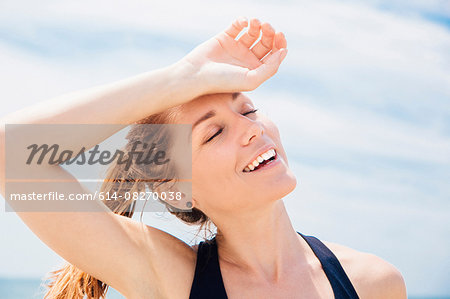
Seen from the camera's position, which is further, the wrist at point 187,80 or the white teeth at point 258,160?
the white teeth at point 258,160

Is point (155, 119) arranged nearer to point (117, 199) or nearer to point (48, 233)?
point (117, 199)

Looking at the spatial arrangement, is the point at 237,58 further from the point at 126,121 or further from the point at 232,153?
the point at 126,121

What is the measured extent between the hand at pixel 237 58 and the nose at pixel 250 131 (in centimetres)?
19

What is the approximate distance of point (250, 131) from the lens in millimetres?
2654

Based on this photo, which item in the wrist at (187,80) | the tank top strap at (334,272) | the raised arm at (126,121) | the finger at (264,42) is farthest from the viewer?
the finger at (264,42)

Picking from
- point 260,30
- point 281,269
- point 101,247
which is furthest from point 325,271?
point 260,30

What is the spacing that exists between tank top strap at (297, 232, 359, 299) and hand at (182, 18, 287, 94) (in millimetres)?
1034

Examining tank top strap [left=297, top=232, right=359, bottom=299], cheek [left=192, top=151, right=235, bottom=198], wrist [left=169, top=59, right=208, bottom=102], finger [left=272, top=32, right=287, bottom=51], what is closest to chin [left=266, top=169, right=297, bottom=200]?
cheek [left=192, top=151, right=235, bottom=198]

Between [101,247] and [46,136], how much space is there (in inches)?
23.3

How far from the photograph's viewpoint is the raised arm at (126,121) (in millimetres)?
2387

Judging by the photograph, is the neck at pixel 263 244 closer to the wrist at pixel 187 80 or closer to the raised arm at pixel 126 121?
the raised arm at pixel 126 121

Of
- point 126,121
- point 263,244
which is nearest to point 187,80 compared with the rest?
point 126,121

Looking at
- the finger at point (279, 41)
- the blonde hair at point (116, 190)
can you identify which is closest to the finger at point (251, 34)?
the finger at point (279, 41)

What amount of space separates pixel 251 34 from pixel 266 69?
0.86 feet
